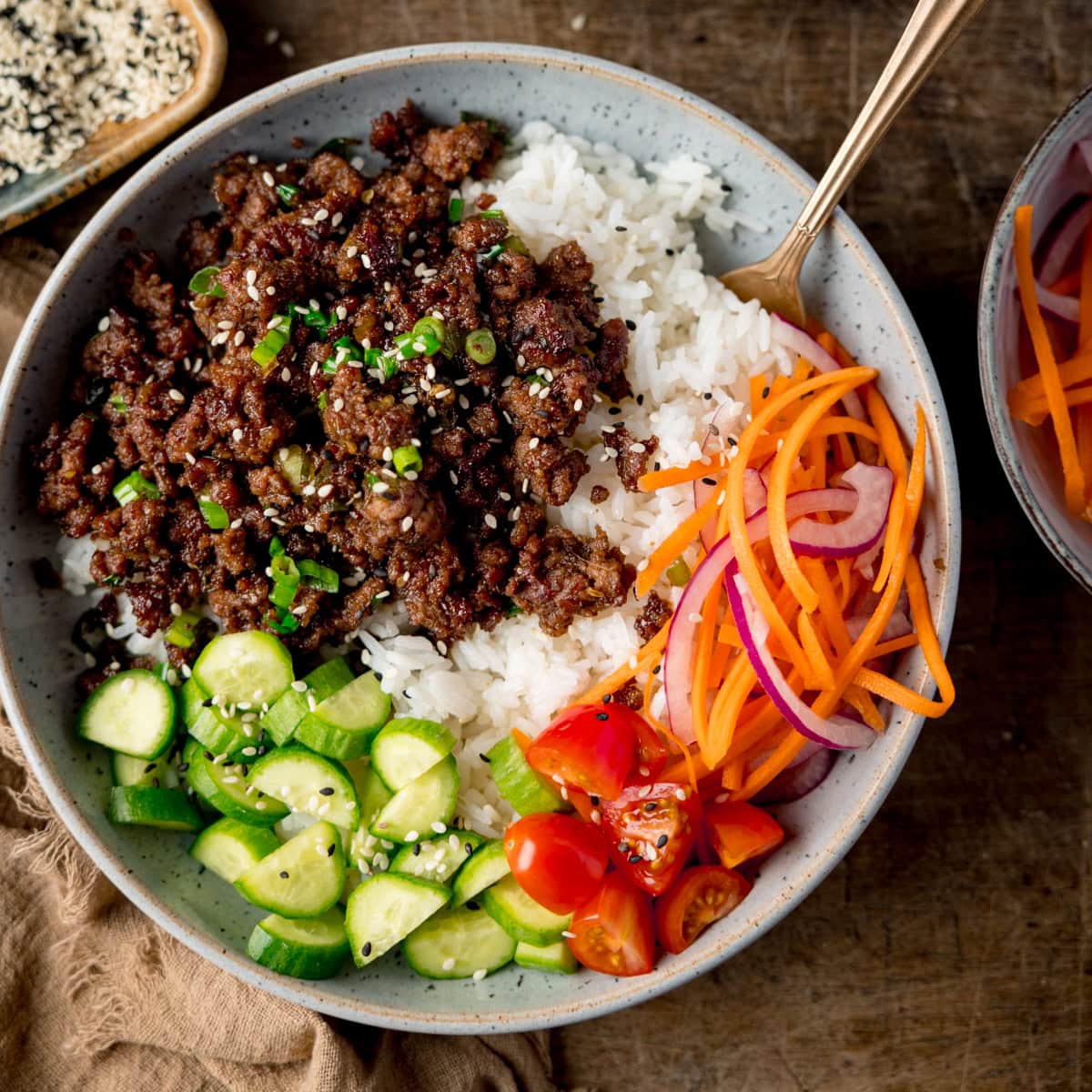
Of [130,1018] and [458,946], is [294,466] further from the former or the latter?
[130,1018]

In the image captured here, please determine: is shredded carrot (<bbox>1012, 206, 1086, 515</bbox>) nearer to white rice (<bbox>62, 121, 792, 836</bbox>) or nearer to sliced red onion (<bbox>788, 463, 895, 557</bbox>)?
sliced red onion (<bbox>788, 463, 895, 557</bbox>)

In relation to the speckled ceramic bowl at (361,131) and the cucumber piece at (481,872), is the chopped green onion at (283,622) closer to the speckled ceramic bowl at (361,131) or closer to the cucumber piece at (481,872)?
the speckled ceramic bowl at (361,131)

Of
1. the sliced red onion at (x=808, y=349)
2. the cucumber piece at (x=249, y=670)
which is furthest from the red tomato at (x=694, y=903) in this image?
the sliced red onion at (x=808, y=349)

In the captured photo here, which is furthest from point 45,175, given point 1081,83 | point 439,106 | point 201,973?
point 1081,83

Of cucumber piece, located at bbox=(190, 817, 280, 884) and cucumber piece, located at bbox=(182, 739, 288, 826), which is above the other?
cucumber piece, located at bbox=(182, 739, 288, 826)

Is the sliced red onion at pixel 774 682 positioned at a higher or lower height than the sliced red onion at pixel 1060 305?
lower

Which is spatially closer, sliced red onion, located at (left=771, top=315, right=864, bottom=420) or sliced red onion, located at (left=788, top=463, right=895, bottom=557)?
sliced red onion, located at (left=788, top=463, right=895, bottom=557)

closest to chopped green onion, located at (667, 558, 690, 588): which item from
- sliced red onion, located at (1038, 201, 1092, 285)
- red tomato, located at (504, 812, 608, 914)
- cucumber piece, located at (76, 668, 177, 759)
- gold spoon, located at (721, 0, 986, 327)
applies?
red tomato, located at (504, 812, 608, 914)
